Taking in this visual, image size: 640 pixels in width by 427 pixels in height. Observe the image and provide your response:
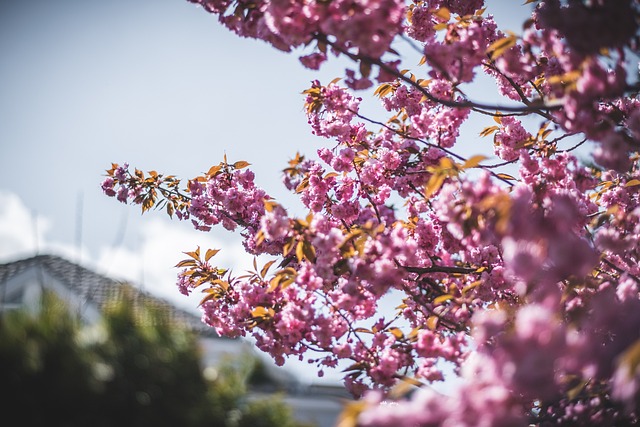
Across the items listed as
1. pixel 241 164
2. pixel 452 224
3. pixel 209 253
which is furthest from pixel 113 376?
pixel 241 164

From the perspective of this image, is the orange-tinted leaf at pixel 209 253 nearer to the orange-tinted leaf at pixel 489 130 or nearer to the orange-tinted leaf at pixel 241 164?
the orange-tinted leaf at pixel 241 164

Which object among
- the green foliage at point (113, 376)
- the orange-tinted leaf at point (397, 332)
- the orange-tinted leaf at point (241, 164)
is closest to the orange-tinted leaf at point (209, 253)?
the orange-tinted leaf at point (241, 164)

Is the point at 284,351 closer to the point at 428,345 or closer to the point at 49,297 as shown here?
the point at 428,345

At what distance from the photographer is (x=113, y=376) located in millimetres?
1485

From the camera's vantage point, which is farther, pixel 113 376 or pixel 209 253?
pixel 209 253

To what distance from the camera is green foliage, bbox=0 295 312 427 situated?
1.41 metres

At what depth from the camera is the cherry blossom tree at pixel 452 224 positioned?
5.29 feet

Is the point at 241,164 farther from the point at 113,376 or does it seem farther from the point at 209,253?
Answer: the point at 113,376

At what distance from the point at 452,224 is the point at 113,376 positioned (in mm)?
1696

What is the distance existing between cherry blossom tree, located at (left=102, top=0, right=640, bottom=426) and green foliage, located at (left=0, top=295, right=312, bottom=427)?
529 millimetres

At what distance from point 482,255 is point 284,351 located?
1893mm

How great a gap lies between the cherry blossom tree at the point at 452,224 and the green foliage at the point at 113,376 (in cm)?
53

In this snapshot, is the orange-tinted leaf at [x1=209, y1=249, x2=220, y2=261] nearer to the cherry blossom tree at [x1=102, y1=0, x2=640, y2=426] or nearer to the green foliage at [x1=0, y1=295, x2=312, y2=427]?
the cherry blossom tree at [x1=102, y1=0, x2=640, y2=426]

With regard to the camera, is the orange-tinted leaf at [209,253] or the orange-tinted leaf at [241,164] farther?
the orange-tinted leaf at [241,164]
